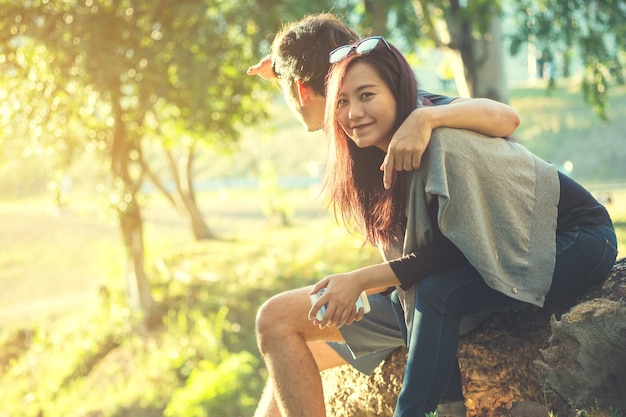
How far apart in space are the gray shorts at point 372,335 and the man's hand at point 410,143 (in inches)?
26.3

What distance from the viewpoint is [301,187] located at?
33812mm

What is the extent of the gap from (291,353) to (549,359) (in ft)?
3.10

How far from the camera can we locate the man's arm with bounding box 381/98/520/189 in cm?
279

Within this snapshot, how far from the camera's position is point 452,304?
2.79 metres

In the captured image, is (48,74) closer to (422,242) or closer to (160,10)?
(160,10)

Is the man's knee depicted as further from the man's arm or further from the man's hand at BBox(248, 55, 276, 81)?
the man's hand at BBox(248, 55, 276, 81)

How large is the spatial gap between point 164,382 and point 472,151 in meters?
7.88

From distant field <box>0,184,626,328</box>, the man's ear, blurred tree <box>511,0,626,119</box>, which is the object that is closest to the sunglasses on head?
the man's ear

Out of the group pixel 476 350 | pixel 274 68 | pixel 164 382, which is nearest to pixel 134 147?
pixel 164 382

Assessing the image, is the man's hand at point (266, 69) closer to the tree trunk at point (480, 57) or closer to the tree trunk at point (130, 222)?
the tree trunk at point (480, 57)

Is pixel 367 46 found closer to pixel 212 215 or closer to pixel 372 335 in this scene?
pixel 372 335

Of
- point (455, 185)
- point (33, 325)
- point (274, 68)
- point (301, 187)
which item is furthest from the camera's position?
point (301, 187)

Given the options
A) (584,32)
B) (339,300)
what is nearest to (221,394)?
(339,300)

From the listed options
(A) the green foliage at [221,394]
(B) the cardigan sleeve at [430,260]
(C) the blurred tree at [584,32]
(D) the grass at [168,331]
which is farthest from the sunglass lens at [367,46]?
(C) the blurred tree at [584,32]
